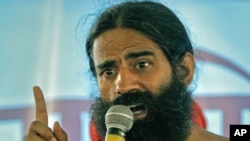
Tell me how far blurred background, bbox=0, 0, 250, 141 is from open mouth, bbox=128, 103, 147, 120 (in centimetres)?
63

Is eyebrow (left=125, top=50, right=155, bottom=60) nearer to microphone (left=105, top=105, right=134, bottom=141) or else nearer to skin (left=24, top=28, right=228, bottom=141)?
skin (left=24, top=28, right=228, bottom=141)

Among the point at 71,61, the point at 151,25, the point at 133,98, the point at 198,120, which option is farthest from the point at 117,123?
the point at 71,61

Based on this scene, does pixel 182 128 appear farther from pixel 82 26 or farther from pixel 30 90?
pixel 30 90

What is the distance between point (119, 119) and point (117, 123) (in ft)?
0.04

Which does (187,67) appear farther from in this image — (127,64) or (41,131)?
(41,131)

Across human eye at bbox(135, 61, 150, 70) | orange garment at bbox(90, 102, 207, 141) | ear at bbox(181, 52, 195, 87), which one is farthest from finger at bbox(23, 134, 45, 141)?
orange garment at bbox(90, 102, 207, 141)

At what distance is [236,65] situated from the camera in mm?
2018

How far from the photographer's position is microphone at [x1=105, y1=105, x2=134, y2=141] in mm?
1041

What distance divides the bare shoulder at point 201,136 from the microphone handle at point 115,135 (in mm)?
538

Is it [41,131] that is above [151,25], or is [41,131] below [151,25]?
below

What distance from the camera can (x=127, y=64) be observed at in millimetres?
1316

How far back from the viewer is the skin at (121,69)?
1.21 metres

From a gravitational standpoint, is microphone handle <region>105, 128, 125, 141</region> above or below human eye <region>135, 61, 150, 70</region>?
below

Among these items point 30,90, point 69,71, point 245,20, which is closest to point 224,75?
point 245,20
